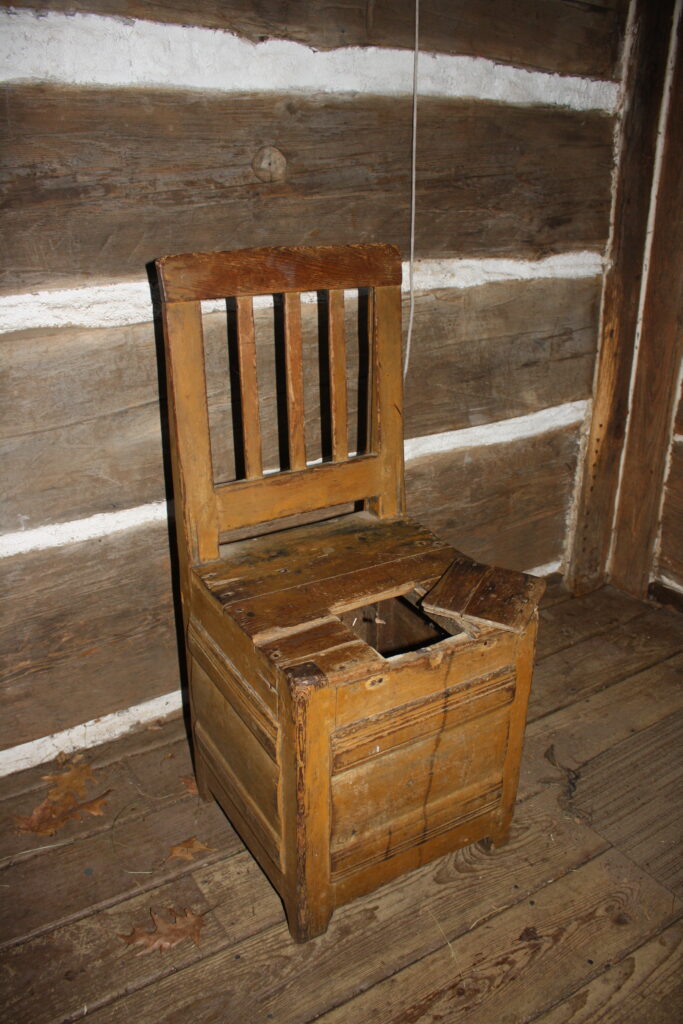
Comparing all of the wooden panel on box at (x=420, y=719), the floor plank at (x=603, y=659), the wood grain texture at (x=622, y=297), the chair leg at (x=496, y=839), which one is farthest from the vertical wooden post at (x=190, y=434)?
the wood grain texture at (x=622, y=297)

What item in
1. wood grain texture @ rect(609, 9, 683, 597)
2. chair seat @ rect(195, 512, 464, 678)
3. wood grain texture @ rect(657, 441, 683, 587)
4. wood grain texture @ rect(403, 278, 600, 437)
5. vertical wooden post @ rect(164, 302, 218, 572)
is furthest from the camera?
wood grain texture @ rect(657, 441, 683, 587)

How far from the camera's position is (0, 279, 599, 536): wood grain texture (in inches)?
74.7

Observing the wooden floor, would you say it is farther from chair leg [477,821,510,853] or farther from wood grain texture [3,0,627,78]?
wood grain texture [3,0,627,78]

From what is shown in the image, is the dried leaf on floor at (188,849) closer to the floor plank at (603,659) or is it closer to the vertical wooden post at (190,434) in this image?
the vertical wooden post at (190,434)

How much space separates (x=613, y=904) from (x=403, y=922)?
0.49 meters

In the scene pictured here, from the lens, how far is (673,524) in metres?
2.92

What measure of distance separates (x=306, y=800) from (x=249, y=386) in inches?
34.8

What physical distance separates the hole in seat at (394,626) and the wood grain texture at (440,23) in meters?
1.39

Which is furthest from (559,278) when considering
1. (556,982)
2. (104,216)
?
(556,982)

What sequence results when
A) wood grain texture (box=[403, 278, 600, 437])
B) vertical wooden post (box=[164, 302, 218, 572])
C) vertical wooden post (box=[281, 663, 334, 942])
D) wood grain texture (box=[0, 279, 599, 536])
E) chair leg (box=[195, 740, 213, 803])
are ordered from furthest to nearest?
wood grain texture (box=[403, 278, 600, 437])
chair leg (box=[195, 740, 213, 803])
wood grain texture (box=[0, 279, 599, 536])
vertical wooden post (box=[164, 302, 218, 572])
vertical wooden post (box=[281, 663, 334, 942])

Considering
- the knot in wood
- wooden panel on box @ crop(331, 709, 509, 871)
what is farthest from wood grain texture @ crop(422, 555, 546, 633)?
the knot in wood

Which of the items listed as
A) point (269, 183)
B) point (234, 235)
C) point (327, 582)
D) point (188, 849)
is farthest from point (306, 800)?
point (269, 183)

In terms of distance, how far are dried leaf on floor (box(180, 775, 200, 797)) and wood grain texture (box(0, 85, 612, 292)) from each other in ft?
4.33

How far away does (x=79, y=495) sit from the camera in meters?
2.02
